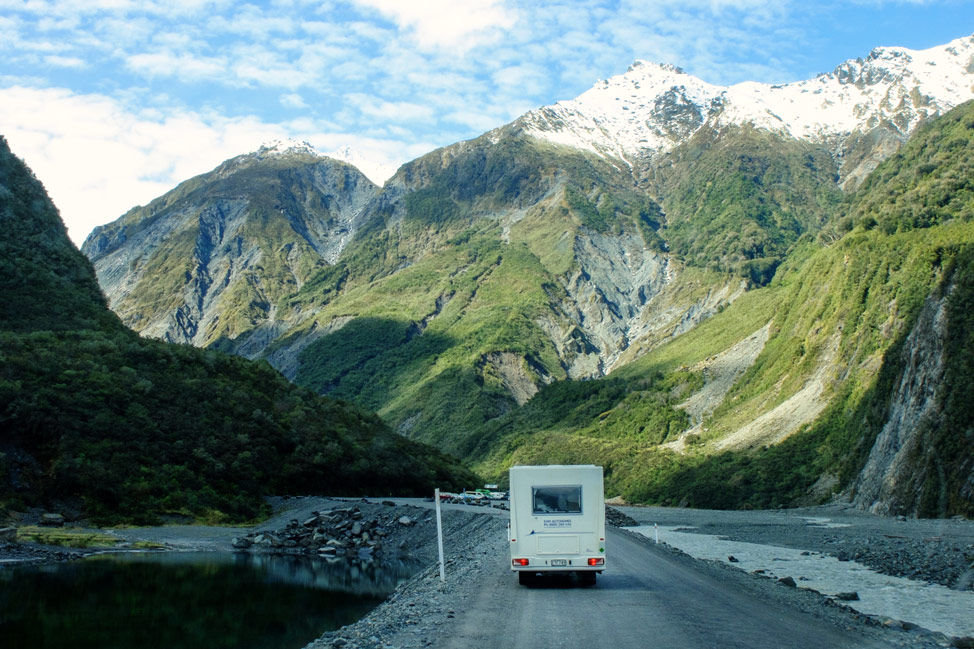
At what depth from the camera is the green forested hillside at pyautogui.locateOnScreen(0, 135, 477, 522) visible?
61.4 metres

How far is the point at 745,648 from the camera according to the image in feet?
53.5

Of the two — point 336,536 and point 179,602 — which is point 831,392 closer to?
point 336,536

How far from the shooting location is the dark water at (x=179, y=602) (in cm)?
2669

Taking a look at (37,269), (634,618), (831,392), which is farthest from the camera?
(831,392)

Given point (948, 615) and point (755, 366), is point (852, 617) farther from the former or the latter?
point (755, 366)

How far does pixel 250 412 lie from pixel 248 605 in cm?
4821

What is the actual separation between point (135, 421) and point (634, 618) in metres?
57.4

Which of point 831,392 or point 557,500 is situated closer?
point 557,500

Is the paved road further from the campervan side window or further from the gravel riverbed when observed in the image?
the campervan side window

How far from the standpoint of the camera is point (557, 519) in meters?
24.6

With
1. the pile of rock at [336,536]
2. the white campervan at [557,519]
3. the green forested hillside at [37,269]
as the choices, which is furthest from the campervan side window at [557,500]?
the green forested hillside at [37,269]

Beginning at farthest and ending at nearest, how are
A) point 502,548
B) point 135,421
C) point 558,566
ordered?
point 135,421
point 502,548
point 558,566

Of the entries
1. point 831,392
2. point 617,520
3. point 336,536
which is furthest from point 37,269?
point 831,392

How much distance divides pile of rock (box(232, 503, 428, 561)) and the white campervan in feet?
99.0
